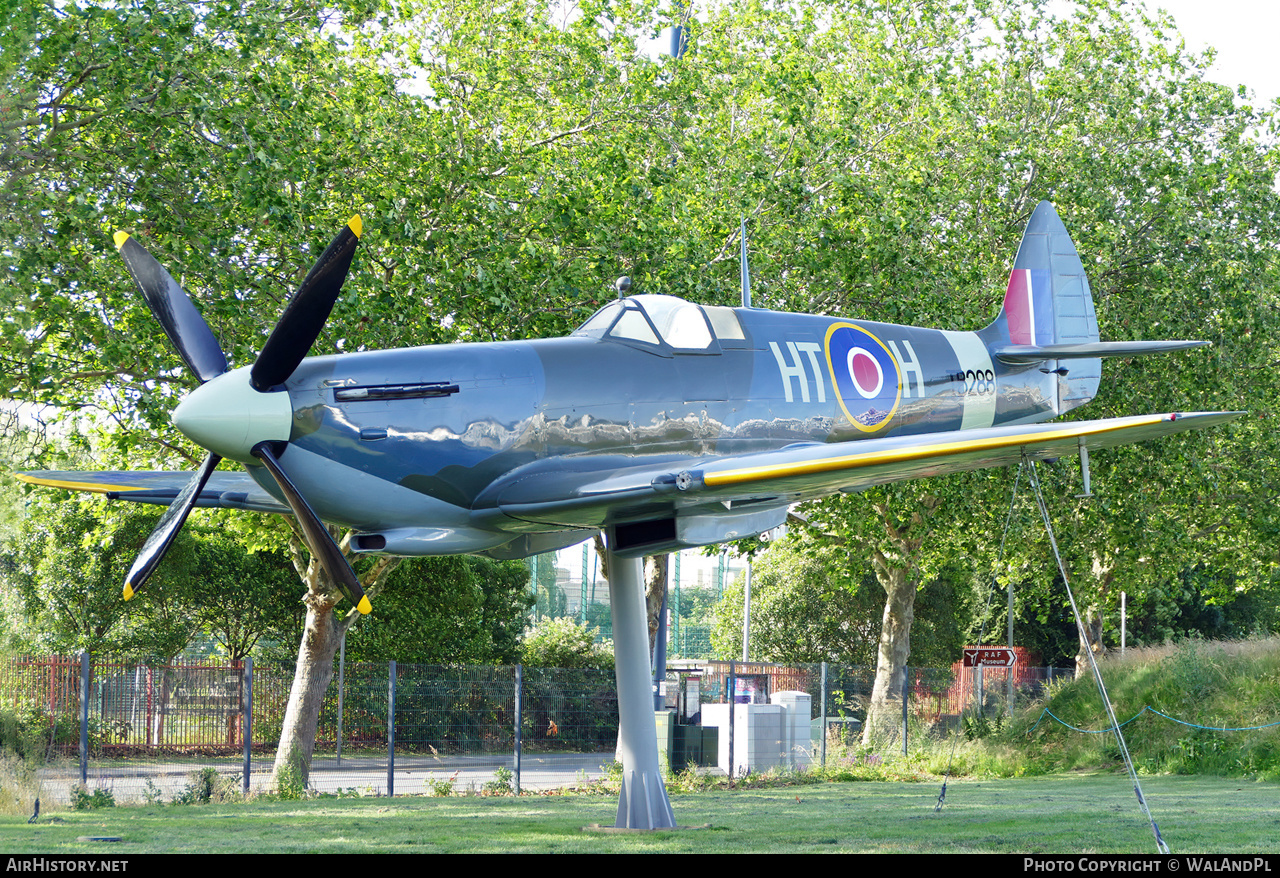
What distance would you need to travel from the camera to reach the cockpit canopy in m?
9.17

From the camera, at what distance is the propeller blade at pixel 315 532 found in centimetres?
757

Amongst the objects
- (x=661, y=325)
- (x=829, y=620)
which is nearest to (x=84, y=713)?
(x=661, y=325)

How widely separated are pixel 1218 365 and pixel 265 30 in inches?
667

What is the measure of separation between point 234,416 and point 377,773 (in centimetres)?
1461

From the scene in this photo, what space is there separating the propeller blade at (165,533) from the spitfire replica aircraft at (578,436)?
22 millimetres

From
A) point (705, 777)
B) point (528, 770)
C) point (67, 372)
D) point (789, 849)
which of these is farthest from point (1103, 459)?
point (67, 372)

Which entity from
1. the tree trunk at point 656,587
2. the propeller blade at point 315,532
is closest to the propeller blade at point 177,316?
the propeller blade at point 315,532

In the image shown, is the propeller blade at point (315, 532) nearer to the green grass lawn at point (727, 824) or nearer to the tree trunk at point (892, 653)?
the green grass lawn at point (727, 824)

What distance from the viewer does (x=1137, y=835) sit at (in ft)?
32.1

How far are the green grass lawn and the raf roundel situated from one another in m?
3.64

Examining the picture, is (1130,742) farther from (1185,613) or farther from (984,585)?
(1185,613)

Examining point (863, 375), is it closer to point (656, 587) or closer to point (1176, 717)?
point (656, 587)

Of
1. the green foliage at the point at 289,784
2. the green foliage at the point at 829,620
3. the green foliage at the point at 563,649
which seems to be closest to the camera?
the green foliage at the point at 289,784

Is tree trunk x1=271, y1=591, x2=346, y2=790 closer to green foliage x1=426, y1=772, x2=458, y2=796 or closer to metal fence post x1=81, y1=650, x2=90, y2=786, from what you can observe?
green foliage x1=426, y1=772, x2=458, y2=796
